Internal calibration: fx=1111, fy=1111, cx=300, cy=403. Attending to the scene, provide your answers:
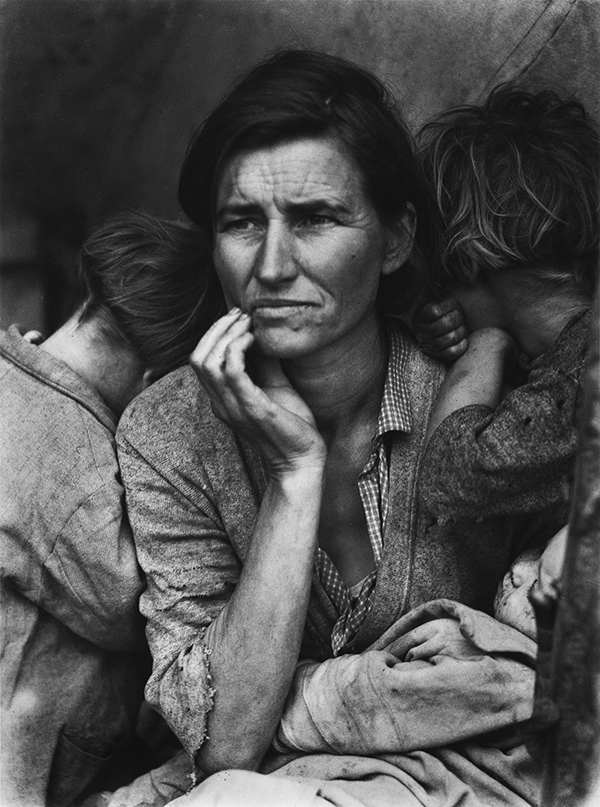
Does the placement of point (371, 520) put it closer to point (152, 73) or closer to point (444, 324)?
point (444, 324)

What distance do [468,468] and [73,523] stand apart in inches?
36.8

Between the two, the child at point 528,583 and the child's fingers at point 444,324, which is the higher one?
the child's fingers at point 444,324

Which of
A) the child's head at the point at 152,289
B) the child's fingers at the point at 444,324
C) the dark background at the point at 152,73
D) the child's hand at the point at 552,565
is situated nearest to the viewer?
the child's hand at the point at 552,565

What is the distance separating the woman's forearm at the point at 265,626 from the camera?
223 centimetres

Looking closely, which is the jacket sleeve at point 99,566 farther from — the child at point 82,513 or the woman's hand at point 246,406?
the woman's hand at point 246,406

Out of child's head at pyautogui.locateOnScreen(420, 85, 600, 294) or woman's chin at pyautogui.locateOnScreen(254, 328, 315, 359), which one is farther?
child's head at pyautogui.locateOnScreen(420, 85, 600, 294)

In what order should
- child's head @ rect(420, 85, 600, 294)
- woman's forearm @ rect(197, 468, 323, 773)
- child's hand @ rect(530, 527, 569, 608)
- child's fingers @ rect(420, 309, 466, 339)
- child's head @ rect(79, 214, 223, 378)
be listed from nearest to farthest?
child's hand @ rect(530, 527, 569, 608) < woman's forearm @ rect(197, 468, 323, 773) < child's head @ rect(420, 85, 600, 294) < child's fingers @ rect(420, 309, 466, 339) < child's head @ rect(79, 214, 223, 378)

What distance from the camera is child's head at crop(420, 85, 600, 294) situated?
246 cm

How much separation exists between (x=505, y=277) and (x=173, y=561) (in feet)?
3.21

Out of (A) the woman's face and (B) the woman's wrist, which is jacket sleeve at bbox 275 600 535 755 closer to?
(B) the woman's wrist

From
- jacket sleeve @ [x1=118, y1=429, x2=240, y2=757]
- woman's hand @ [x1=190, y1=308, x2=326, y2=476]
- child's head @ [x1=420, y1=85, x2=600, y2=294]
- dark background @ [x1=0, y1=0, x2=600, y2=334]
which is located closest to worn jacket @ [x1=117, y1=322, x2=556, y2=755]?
jacket sleeve @ [x1=118, y1=429, x2=240, y2=757]

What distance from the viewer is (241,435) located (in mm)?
2303

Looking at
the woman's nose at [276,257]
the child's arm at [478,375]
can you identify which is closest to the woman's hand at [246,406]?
the woman's nose at [276,257]

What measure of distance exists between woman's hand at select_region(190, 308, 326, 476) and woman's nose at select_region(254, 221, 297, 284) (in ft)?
0.38
